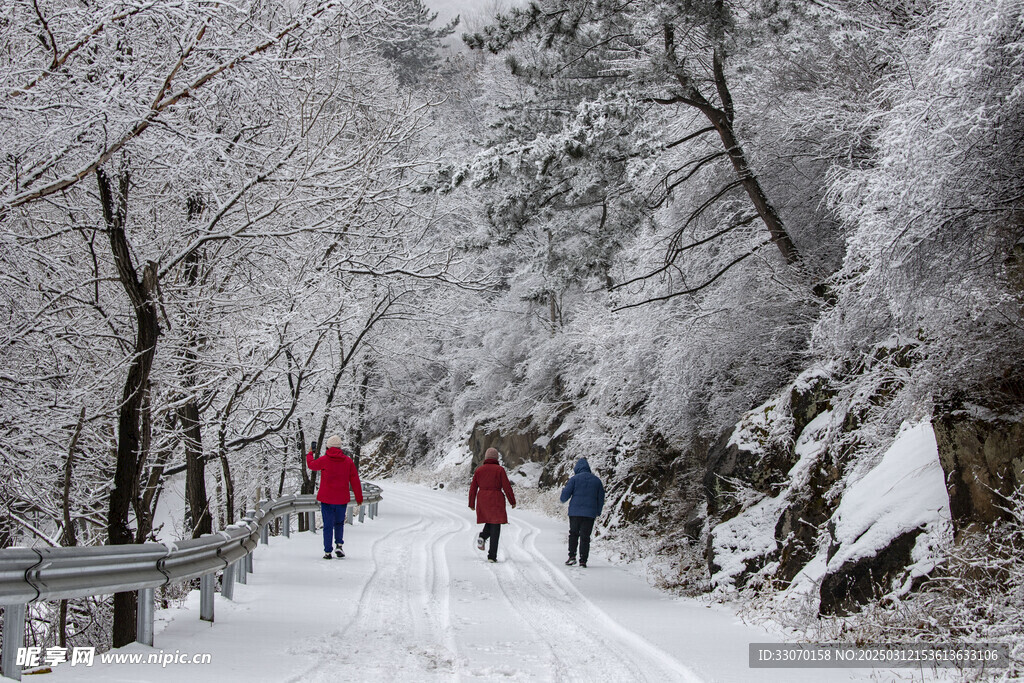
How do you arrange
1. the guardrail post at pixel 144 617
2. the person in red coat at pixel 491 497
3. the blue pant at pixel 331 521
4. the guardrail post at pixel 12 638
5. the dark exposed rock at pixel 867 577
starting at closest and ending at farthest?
the guardrail post at pixel 12 638 < the guardrail post at pixel 144 617 < the dark exposed rock at pixel 867 577 < the blue pant at pixel 331 521 < the person in red coat at pixel 491 497

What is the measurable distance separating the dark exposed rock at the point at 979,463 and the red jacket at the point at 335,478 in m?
7.77

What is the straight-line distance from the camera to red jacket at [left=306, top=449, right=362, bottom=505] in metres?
11.2

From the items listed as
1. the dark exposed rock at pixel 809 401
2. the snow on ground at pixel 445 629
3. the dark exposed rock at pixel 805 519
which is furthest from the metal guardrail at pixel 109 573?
the dark exposed rock at pixel 809 401

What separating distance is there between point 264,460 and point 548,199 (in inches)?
481

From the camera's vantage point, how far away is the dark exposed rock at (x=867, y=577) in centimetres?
645

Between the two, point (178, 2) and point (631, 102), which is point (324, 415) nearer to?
point (631, 102)

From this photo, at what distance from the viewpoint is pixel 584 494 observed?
1227 centimetres

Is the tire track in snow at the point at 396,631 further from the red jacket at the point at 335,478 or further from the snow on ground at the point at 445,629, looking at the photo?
the red jacket at the point at 335,478

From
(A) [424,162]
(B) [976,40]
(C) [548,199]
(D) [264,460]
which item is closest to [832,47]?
(C) [548,199]

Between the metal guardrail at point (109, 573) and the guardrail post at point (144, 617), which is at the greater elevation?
the metal guardrail at point (109, 573)

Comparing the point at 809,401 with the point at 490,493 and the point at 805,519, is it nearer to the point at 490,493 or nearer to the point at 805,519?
the point at 805,519

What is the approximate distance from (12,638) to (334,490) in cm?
745

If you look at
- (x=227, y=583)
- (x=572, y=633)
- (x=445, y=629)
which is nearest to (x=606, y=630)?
(x=572, y=633)

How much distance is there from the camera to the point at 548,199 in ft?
34.8
